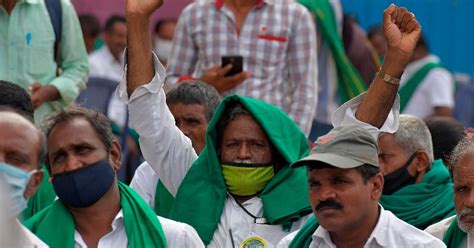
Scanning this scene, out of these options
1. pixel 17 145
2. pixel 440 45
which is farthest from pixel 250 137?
pixel 440 45

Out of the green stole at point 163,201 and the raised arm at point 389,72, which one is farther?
the green stole at point 163,201

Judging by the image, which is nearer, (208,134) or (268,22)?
(208,134)

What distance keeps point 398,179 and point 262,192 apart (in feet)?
3.87

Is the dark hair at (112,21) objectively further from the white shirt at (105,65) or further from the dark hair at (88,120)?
the dark hair at (88,120)

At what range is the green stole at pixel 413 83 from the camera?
12422 mm

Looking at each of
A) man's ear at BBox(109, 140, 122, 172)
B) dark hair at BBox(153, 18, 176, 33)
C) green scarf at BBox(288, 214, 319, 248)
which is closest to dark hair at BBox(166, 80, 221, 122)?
man's ear at BBox(109, 140, 122, 172)

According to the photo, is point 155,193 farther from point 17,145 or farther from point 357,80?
point 357,80

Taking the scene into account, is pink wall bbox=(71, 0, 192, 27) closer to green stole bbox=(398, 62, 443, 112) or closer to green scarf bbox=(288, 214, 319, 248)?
green stole bbox=(398, 62, 443, 112)

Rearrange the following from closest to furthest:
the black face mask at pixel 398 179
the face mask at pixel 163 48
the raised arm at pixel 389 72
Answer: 1. the raised arm at pixel 389 72
2. the black face mask at pixel 398 179
3. the face mask at pixel 163 48

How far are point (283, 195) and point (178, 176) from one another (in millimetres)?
617

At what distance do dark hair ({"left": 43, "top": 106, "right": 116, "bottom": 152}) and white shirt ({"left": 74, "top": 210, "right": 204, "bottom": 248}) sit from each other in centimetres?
40

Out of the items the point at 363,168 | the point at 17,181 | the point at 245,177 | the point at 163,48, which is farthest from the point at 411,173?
the point at 163,48

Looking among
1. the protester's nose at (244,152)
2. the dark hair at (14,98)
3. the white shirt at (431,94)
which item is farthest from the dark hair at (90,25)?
the protester's nose at (244,152)

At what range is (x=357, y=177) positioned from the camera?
19.6ft
